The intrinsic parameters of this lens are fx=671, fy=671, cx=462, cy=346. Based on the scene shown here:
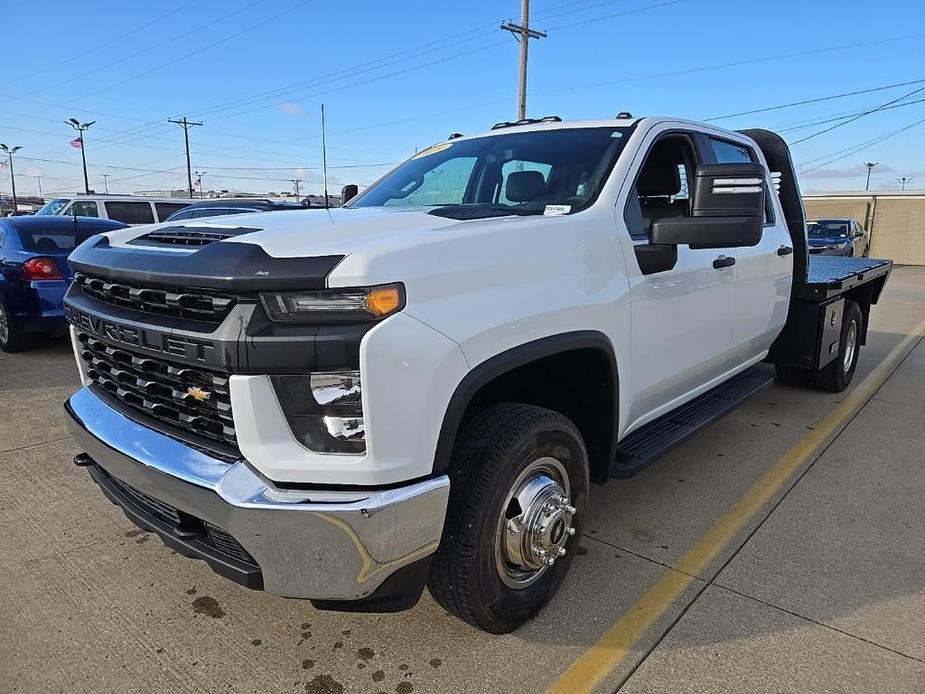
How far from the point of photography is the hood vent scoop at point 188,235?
2.23 meters

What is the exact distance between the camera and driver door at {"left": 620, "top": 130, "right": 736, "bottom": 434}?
301cm

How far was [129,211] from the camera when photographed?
14062 millimetres

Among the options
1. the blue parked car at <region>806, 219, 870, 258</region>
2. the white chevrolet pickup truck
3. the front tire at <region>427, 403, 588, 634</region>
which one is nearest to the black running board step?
the white chevrolet pickup truck

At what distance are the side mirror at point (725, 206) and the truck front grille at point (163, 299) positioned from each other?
1.86 m

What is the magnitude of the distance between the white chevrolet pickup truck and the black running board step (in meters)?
0.03

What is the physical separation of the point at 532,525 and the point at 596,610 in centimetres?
58

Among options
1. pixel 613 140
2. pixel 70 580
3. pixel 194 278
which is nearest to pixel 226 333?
pixel 194 278

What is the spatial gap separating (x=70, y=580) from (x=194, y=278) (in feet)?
5.90

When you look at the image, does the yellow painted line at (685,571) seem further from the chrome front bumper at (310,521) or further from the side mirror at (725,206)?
the side mirror at (725,206)

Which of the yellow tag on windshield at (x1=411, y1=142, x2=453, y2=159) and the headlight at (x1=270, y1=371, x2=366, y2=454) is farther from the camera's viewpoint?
the yellow tag on windshield at (x1=411, y1=142, x2=453, y2=159)

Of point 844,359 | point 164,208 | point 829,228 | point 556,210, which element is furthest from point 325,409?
point 829,228

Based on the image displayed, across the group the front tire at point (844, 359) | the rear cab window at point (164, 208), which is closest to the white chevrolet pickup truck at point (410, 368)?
the front tire at point (844, 359)

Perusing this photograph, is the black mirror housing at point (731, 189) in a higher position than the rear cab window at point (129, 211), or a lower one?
higher

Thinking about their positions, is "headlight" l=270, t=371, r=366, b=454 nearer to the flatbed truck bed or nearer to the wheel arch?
the wheel arch
